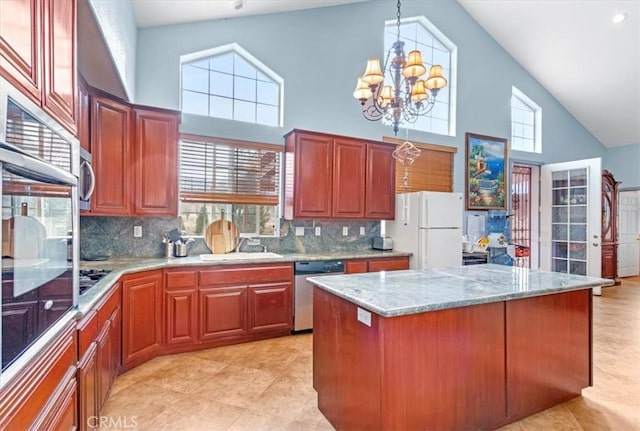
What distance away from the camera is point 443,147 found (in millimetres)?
5418

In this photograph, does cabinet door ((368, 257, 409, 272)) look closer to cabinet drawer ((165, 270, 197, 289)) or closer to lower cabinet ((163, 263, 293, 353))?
lower cabinet ((163, 263, 293, 353))

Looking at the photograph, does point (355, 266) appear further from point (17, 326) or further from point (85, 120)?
point (17, 326)

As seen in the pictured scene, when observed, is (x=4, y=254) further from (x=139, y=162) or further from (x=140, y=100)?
(x=140, y=100)

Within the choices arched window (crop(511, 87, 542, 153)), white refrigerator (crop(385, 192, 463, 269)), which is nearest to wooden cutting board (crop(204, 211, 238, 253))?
white refrigerator (crop(385, 192, 463, 269))

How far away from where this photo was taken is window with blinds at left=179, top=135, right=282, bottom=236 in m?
3.81

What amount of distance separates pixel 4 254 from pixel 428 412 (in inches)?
73.6

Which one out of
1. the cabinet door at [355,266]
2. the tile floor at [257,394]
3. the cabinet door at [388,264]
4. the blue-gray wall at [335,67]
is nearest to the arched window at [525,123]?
the blue-gray wall at [335,67]

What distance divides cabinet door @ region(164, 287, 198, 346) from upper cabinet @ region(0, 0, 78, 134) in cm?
196

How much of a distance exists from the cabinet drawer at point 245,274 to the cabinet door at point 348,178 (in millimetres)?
1015

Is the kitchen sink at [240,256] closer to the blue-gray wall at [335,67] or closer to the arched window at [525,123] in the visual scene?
the blue-gray wall at [335,67]

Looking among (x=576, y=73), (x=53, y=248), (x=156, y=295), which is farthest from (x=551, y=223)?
(x=53, y=248)

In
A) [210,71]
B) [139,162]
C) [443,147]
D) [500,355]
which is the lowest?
[500,355]

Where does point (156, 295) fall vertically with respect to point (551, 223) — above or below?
below

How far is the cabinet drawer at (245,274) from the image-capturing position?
3279 mm
